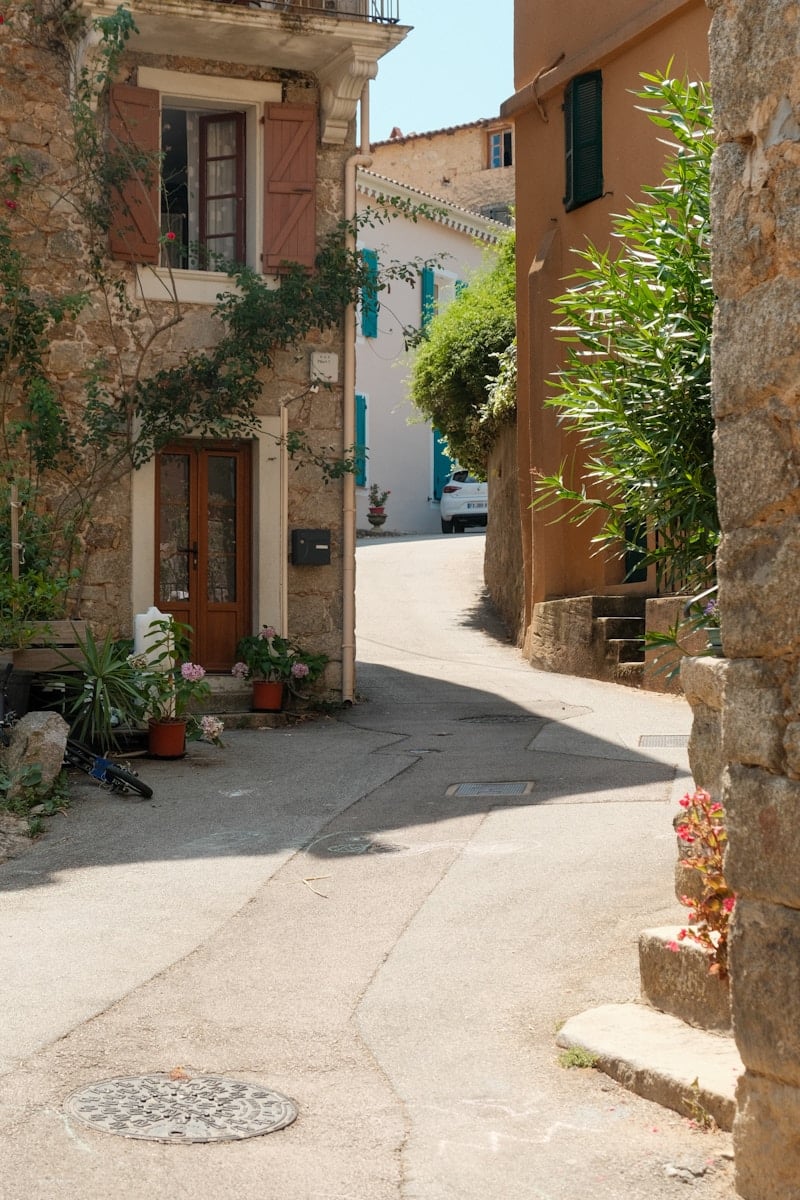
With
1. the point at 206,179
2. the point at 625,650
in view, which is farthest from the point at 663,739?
the point at 206,179

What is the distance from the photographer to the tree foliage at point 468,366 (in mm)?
18031

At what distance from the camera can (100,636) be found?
12.1 meters

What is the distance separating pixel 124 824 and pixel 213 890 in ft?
5.88

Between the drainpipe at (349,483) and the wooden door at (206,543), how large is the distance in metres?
0.86

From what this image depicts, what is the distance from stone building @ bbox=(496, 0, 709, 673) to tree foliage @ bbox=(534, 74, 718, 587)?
351 inches

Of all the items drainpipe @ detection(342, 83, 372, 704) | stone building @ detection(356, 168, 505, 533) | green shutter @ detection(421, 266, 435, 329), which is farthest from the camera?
green shutter @ detection(421, 266, 435, 329)

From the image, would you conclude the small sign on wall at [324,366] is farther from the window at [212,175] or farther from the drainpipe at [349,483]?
the window at [212,175]

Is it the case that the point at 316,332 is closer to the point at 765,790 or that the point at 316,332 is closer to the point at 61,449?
the point at 61,449

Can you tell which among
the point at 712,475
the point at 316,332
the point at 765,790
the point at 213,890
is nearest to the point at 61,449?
the point at 316,332

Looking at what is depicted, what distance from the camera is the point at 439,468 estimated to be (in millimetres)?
27984

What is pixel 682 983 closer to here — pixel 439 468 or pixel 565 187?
pixel 565 187

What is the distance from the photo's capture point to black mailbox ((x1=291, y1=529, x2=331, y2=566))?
41.8 feet

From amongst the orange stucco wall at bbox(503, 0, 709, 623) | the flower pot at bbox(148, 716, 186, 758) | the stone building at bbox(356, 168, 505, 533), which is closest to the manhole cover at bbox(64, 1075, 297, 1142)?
the flower pot at bbox(148, 716, 186, 758)

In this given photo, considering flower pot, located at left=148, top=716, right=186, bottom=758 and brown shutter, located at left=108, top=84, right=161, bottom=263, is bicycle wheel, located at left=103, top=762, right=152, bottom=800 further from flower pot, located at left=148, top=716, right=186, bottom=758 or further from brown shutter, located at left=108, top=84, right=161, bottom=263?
brown shutter, located at left=108, top=84, right=161, bottom=263
